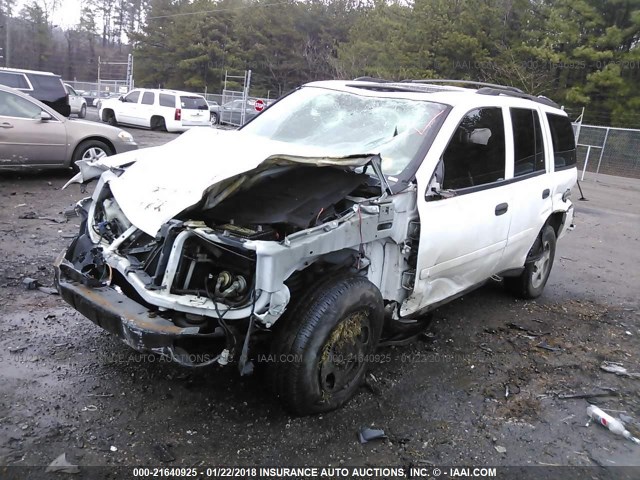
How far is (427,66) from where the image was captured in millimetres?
28938

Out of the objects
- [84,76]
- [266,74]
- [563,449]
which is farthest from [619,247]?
[84,76]

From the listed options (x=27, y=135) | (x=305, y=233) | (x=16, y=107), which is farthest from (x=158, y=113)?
(x=305, y=233)

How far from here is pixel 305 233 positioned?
2.84 metres

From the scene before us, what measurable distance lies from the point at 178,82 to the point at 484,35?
106 ft

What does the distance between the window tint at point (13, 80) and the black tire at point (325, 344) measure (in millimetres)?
14498

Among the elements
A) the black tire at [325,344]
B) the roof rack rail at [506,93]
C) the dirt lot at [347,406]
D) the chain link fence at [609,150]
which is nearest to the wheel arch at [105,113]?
the chain link fence at [609,150]

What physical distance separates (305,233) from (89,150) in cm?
778

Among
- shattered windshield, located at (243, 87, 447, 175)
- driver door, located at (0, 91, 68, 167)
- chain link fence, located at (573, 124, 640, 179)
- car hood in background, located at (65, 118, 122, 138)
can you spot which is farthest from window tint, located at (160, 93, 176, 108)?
shattered windshield, located at (243, 87, 447, 175)

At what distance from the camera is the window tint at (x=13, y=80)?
14.2 meters

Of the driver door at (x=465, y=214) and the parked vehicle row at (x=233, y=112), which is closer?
the driver door at (x=465, y=214)

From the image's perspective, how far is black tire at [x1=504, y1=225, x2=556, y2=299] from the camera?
538cm

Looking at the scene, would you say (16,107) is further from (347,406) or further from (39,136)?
(347,406)

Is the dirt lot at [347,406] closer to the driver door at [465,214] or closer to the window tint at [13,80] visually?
the driver door at [465,214]

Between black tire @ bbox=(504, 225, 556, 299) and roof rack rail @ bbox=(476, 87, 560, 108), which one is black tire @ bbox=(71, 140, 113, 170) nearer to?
roof rack rail @ bbox=(476, 87, 560, 108)
